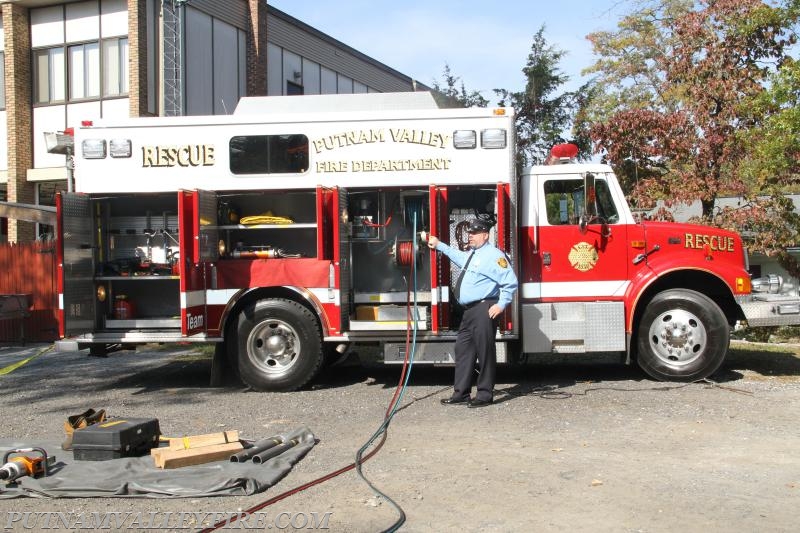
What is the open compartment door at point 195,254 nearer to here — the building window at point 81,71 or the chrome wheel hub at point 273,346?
the chrome wheel hub at point 273,346

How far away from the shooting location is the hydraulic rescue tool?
535 centimetres

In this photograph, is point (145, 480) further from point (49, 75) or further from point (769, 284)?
point (49, 75)

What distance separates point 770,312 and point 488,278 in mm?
3449

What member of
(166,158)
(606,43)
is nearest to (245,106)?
(166,158)

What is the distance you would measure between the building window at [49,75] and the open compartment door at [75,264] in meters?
12.8

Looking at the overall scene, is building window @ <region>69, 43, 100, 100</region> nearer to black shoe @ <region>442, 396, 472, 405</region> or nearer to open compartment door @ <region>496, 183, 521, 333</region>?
open compartment door @ <region>496, 183, 521, 333</region>

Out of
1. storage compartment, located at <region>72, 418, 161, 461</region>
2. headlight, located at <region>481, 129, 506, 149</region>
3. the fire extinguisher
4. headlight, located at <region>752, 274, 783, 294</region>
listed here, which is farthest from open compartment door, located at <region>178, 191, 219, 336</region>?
headlight, located at <region>752, 274, 783, 294</region>

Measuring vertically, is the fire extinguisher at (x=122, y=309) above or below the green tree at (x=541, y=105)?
below

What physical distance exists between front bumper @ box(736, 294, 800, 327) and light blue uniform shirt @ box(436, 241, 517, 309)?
290 centimetres

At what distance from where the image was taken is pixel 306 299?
8703mm

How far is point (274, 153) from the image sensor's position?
884 cm

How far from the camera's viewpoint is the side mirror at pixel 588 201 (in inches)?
348

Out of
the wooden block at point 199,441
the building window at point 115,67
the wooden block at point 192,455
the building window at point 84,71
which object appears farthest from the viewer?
the building window at point 84,71

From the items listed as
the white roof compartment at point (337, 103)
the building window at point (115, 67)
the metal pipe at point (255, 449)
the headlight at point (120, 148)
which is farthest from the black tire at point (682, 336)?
the building window at point (115, 67)
